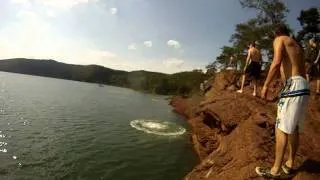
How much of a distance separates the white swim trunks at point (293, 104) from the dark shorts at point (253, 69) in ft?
28.3

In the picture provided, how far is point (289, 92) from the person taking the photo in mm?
6484

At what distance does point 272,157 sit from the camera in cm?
909

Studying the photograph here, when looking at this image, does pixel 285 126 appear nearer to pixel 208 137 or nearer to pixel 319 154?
pixel 319 154

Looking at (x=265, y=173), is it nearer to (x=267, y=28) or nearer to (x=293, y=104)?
(x=293, y=104)

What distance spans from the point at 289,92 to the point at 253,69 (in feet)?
29.1

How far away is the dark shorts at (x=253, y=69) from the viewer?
49.0 ft

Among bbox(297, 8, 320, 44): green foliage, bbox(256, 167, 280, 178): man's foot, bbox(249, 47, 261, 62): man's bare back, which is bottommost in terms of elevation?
bbox(256, 167, 280, 178): man's foot

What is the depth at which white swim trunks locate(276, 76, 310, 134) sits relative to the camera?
6.35 meters

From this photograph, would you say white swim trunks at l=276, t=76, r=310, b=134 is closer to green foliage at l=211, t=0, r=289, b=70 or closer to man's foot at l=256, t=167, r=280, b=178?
man's foot at l=256, t=167, r=280, b=178

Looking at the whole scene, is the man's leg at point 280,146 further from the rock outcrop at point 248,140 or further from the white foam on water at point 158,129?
the white foam on water at point 158,129

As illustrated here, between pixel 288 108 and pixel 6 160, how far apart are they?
14.8 meters

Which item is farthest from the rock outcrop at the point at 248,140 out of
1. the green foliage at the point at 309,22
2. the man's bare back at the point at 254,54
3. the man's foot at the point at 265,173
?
the green foliage at the point at 309,22

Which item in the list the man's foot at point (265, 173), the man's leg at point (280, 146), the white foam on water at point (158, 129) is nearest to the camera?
the man's leg at point (280, 146)

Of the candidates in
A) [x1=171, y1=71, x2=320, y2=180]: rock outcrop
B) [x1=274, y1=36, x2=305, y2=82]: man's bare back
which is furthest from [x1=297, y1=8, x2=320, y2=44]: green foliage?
[x1=274, y1=36, x2=305, y2=82]: man's bare back
